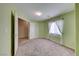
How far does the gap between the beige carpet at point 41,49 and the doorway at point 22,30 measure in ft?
0.23

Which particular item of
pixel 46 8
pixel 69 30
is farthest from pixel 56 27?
pixel 46 8

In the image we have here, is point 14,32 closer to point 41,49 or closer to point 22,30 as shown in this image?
point 22,30

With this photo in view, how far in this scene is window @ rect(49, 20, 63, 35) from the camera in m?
1.70

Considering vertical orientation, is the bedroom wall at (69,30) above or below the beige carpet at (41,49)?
above

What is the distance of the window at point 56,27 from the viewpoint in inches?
66.7

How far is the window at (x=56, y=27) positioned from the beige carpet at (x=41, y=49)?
18cm

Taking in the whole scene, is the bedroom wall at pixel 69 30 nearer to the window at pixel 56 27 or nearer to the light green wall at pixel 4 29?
the window at pixel 56 27

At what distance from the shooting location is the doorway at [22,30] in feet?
5.39

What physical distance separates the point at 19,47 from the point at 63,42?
69 cm

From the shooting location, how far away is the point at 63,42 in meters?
1.65

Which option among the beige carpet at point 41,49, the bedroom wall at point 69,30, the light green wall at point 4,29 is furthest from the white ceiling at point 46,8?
the beige carpet at point 41,49

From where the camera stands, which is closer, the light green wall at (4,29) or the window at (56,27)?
the light green wall at (4,29)

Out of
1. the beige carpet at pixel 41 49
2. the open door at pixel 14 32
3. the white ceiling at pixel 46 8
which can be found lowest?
the beige carpet at pixel 41 49

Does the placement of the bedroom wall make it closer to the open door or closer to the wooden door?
the wooden door
